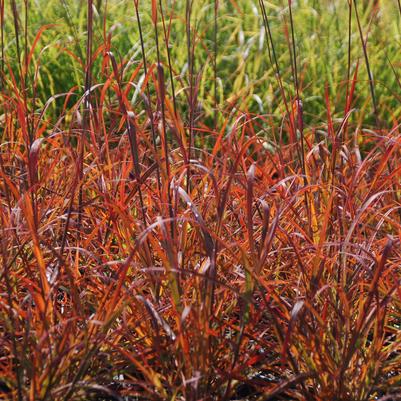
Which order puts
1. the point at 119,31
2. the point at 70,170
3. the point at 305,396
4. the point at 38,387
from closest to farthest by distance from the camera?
the point at 38,387 < the point at 305,396 < the point at 70,170 < the point at 119,31

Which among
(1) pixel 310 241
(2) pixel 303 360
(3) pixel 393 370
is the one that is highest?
(1) pixel 310 241

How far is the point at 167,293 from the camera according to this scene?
6.46 ft

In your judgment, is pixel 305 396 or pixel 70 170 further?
pixel 70 170

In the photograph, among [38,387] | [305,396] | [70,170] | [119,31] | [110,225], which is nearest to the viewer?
[38,387]

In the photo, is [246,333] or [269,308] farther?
[246,333]

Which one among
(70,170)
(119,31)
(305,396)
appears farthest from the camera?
(119,31)

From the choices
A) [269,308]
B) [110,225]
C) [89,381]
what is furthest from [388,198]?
[89,381]

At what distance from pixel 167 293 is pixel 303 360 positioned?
37cm

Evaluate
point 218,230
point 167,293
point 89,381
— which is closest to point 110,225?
point 167,293

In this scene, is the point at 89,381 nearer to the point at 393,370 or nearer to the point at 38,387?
the point at 38,387

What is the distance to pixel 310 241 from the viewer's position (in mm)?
1951

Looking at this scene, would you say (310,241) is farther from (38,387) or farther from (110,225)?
(38,387)

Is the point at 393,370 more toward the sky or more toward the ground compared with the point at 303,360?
more toward the ground

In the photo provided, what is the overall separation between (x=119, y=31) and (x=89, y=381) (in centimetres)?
291
